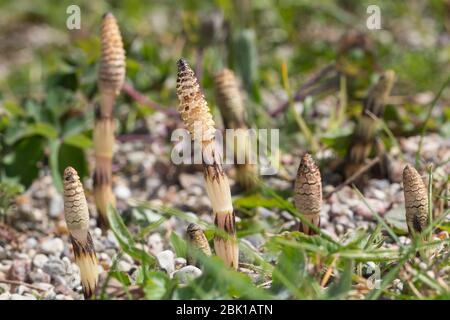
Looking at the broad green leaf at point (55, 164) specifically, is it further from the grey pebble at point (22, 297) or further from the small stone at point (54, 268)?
the grey pebble at point (22, 297)

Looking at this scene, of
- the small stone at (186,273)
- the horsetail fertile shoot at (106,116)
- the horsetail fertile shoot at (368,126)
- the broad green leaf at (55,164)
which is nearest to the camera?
the small stone at (186,273)

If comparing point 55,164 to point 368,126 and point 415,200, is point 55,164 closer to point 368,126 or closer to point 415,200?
point 368,126

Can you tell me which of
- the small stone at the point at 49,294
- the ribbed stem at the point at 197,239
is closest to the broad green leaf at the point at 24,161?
the small stone at the point at 49,294

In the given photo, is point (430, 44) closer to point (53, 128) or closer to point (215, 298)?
point (53, 128)

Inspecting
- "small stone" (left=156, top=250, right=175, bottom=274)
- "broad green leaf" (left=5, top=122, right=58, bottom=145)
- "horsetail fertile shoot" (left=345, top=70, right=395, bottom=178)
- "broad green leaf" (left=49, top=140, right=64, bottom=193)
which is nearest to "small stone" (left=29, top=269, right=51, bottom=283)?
"small stone" (left=156, top=250, right=175, bottom=274)

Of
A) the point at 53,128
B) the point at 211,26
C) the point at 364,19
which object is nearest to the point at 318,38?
the point at 364,19

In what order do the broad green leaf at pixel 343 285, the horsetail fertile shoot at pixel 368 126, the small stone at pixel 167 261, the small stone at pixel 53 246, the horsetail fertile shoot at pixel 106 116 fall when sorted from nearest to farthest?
the broad green leaf at pixel 343 285 < the small stone at pixel 167 261 < the horsetail fertile shoot at pixel 106 116 < the small stone at pixel 53 246 < the horsetail fertile shoot at pixel 368 126

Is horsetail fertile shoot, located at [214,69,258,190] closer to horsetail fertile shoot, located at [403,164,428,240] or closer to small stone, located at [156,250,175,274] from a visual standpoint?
small stone, located at [156,250,175,274]
